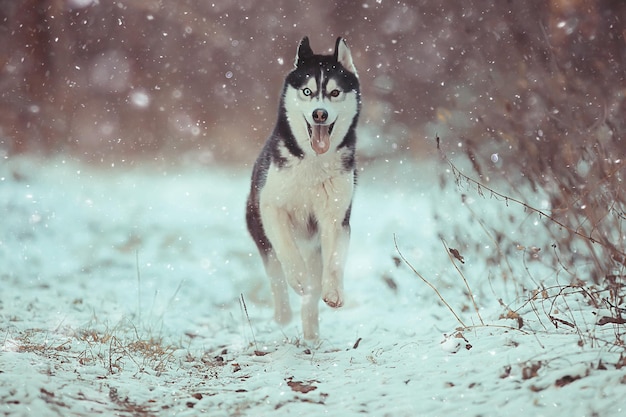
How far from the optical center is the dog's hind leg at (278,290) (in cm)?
503

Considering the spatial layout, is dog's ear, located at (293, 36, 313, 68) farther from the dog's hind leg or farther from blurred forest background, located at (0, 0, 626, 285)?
blurred forest background, located at (0, 0, 626, 285)

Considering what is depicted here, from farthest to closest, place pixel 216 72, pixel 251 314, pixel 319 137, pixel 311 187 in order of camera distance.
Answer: pixel 216 72, pixel 251 314, pixel 311 187, pixel 319 137

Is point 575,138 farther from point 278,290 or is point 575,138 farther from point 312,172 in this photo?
point 278,290

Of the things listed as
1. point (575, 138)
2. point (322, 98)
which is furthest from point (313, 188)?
point (575, 138)

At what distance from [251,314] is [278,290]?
4.58 ft

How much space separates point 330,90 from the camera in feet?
14.0

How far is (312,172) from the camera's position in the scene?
4.39 meters

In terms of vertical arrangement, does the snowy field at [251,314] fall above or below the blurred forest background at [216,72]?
below

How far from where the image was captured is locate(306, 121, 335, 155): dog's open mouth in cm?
429

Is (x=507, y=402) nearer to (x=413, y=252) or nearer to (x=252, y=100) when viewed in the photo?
(x=413, y=252)

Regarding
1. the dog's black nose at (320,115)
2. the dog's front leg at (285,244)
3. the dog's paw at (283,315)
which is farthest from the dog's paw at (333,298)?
the dog's black nose at (320,115)

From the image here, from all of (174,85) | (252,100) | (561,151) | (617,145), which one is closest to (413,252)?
(561,151)

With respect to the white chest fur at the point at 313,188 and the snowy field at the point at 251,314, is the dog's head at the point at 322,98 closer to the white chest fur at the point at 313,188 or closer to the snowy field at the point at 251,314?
the white chest fur at the point at 313,188

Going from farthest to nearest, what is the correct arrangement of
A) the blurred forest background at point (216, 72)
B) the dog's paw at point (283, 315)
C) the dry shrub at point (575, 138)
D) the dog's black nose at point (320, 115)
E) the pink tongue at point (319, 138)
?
the blurred forest background at point (216, 72) < the dog's paw at point (283, 315) < the pink tongue at point (319, 138) < the dog's black nose at point (320, 115) < the dry shrub at point (575, 138)
